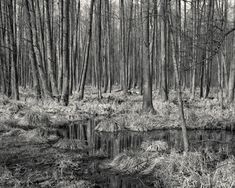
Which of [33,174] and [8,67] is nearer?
[33,174]


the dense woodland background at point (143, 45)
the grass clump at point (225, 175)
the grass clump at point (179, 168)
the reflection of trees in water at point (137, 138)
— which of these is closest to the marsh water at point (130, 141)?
the reflection of trees in water at point (137, 138)

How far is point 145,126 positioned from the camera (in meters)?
11.4

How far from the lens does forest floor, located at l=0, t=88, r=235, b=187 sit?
5.73 meters

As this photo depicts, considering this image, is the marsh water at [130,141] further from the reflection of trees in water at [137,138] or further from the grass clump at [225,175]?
the grass clump at [225,175]

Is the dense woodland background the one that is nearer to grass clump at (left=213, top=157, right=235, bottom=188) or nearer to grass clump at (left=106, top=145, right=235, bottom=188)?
grass clump at (left=106, top=145, right=235, bottom=188)

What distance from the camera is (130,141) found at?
9305 millimetres

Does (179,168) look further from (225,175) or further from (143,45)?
(143,45)

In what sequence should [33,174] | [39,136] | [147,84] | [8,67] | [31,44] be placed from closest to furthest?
1. [33,174]
2. [39,136]
3. [147,84]
4. [31,44]
5. [8,67]

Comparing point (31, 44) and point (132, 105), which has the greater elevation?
point (31, 44)

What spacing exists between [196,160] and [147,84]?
7.59 meters

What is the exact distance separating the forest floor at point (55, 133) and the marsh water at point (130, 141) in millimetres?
445

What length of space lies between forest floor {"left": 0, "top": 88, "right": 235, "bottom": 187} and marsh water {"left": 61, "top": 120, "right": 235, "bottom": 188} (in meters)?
0.45

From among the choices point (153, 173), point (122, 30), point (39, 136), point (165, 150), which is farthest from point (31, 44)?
point (122, 30)

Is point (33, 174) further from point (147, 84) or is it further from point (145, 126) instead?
point (147, 84)
